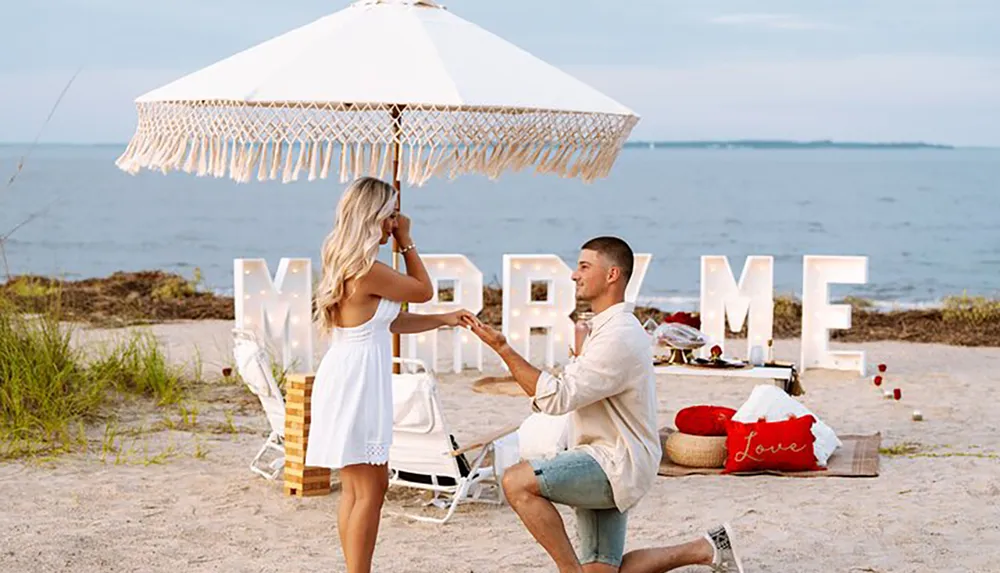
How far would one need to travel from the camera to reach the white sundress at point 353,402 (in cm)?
520

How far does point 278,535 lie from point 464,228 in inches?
1616

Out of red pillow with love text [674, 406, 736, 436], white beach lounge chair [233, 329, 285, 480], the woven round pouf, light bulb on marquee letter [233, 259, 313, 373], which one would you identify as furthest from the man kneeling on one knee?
light bulb on marquee letter [233, 259, 313, 373]

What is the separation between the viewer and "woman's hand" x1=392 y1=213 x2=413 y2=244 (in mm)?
5309

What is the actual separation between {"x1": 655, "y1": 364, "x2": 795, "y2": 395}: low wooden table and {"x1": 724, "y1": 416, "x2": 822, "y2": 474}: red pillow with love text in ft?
3.14

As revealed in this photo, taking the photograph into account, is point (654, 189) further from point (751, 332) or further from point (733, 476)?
point (733, 476)

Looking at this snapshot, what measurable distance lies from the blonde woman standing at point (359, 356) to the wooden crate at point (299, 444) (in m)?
1.76

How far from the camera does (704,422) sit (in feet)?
26.4

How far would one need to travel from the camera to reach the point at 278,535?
6.43 m

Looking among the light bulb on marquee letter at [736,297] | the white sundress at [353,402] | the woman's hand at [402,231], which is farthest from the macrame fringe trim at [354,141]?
the light bulb on marquee letter at [736,297]

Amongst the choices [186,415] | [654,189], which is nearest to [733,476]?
[186,415]

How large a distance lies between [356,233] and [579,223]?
4407cm

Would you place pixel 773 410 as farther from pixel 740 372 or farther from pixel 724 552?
pixel 724 552

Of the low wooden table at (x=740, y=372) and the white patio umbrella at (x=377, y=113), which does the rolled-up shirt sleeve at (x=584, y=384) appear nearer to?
the white patio umbrella at (x=377, y=113)

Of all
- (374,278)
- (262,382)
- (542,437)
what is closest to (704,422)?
(542,437)
